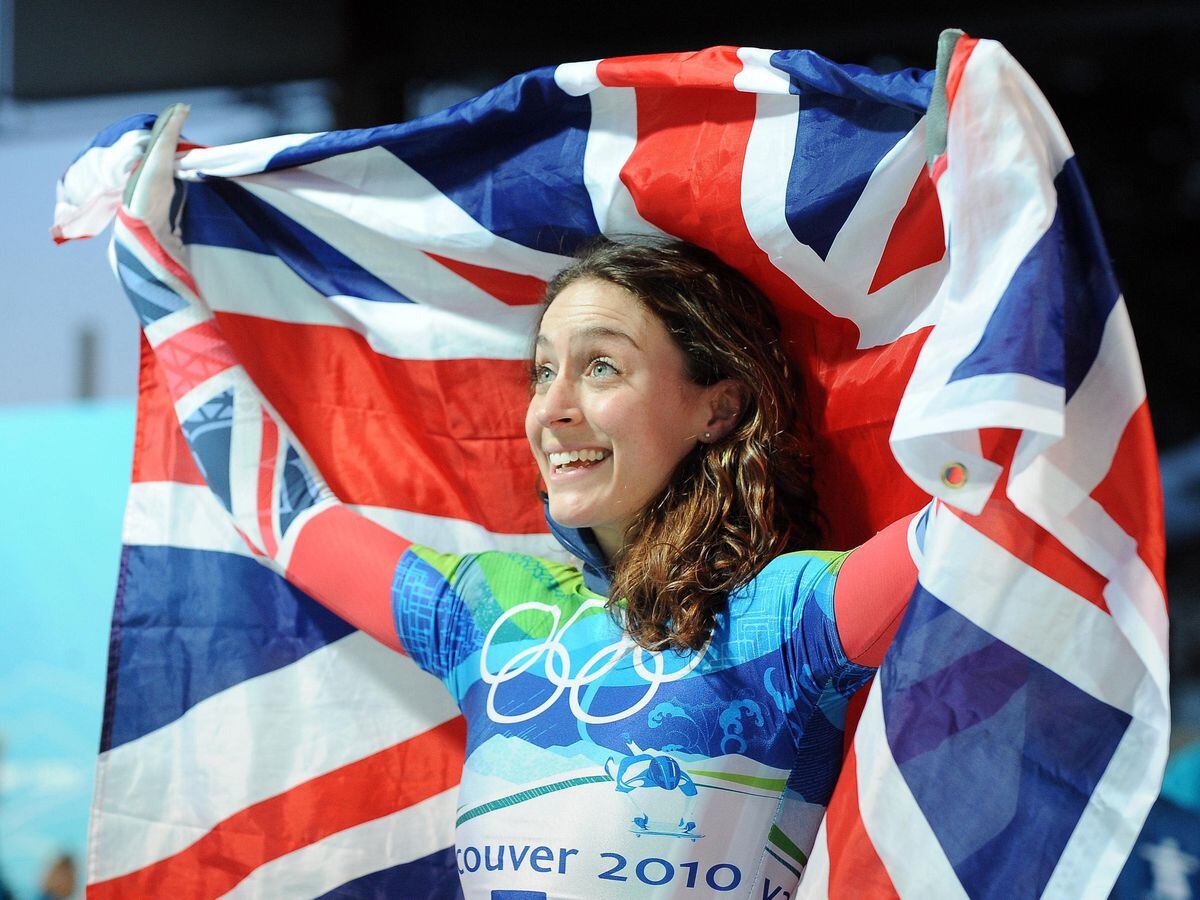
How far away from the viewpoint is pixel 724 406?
1515 millimetres

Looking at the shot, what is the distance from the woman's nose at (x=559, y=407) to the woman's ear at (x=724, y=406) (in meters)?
0.16

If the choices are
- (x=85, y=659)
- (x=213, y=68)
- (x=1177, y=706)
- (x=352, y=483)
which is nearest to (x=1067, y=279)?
(x=352, y=483)

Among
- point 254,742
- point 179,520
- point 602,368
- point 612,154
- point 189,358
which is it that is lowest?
point 254,742

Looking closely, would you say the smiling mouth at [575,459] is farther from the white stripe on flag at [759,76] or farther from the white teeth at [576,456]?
the white stripe on flag at [759,76]

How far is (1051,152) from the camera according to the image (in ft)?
3.36

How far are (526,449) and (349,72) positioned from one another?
5.10ft

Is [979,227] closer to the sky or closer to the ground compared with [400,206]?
closer to the sky

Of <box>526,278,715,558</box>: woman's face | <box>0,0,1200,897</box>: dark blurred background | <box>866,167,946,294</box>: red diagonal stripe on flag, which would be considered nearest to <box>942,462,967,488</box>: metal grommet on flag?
<box>866,167,946,294</box>: red diagonal stripe on flag

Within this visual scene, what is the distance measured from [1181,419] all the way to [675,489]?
9.09 ft

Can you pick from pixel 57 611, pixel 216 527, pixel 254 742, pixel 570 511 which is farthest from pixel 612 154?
pixel 57 611

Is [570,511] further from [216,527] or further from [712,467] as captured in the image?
[216,527]

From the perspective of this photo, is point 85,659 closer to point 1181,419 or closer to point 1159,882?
point 1159,882

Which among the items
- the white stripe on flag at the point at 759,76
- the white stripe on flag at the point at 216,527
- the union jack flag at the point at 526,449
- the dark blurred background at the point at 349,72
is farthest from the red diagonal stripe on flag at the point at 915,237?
the dark blurred background at the point at 349,72

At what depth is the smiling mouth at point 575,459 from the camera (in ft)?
4.87
